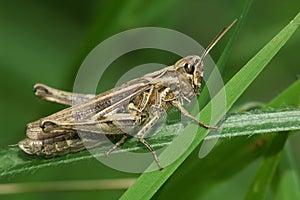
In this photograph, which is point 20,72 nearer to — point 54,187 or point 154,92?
point 54,187

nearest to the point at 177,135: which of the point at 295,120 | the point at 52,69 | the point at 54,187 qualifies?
the point at 295,120

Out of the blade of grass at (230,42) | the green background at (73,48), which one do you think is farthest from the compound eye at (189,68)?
the green background at (73,48)

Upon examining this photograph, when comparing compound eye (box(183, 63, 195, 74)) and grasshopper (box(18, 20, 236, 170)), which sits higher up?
compound eye (box(183, 63, 195, 74))

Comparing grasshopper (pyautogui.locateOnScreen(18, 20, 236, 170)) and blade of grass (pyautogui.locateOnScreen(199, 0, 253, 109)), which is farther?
grasshopper (pyautogui.locateOnScreen(18, 20, 236, 170))

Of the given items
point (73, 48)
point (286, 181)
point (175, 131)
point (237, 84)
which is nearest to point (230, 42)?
point (237, 84)

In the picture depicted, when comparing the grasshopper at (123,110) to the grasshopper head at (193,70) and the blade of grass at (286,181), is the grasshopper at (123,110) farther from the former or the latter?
the blade of grass at (286,181)

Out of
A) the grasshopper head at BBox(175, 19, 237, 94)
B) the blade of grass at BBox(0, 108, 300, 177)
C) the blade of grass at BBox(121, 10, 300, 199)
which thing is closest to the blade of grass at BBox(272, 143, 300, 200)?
the blade of grass at BBox(0, 108, 300, 177)

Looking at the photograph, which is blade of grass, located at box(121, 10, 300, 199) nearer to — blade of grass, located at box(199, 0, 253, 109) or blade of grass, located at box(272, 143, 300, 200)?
blade of grass, located at box(199, 0, 253, 109)
